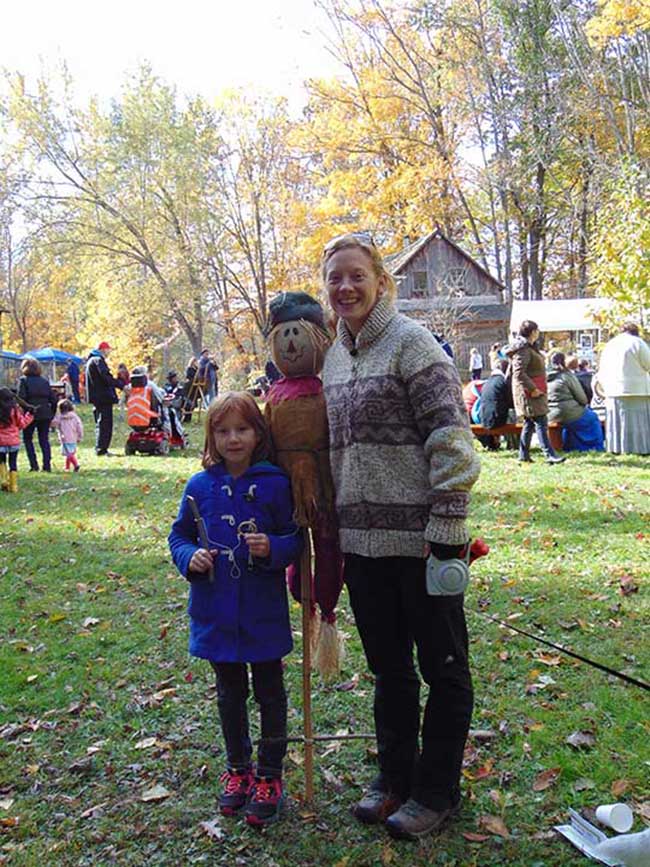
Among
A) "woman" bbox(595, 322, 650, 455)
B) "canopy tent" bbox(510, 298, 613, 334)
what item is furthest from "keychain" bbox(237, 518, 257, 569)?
"canopy tent" bbox(510, 298, 613, 334)

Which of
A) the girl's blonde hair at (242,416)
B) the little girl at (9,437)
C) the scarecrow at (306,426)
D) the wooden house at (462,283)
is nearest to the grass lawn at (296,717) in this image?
the scarecrow at (306,426)

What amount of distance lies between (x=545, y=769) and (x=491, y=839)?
1.92ft

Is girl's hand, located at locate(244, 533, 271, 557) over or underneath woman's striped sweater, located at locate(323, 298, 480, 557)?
underneath

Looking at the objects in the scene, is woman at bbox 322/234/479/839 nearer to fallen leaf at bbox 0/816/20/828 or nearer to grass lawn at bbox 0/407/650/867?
grass lawn at bbox 0/407/650/867

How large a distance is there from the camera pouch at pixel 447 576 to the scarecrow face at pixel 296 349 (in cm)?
86

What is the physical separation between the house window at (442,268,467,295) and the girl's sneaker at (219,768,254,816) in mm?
27974

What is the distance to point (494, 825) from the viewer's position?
293 cm

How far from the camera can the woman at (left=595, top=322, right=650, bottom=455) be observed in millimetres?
11422

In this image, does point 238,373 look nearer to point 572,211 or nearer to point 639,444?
point 572,211

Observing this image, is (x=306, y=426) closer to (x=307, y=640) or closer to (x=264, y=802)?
(x=307, y=640)

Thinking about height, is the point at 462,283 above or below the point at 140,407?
above

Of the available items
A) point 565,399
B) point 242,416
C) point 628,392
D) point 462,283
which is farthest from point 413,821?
point 462,283

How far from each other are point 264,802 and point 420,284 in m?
34.7

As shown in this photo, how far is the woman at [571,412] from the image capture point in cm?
1199
